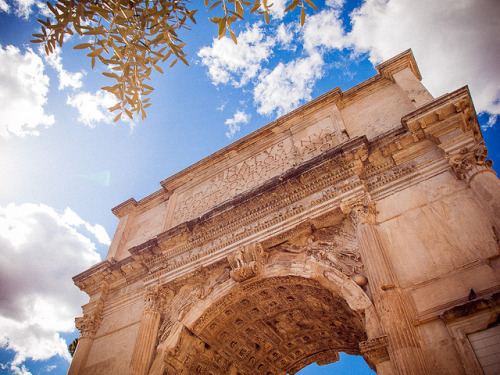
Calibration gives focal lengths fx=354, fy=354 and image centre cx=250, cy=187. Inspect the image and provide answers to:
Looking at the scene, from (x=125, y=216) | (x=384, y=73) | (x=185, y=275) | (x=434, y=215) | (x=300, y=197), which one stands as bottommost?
(x=434, y=215)

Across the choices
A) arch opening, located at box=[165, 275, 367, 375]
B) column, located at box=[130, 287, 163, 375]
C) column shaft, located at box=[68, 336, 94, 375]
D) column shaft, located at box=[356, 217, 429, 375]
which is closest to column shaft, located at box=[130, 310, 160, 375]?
column, located at box=[130, 287, 163, 375]

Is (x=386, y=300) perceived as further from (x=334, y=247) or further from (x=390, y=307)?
(x=334, y=247)

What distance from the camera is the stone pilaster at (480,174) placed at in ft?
16.9

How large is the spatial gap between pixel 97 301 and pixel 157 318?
7.60ft

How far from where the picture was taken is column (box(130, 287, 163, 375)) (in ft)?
22.3

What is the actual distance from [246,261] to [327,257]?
1680mm

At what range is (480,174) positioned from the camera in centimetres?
560

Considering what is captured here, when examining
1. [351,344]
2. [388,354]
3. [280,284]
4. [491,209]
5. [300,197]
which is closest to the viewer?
[388,354]

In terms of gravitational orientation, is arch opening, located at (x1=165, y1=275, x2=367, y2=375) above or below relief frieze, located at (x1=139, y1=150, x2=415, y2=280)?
below

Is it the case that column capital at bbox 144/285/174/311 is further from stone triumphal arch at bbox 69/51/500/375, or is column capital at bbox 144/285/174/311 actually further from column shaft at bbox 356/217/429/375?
column shaft at bbox 356/217/429/375

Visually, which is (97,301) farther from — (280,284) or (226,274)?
(280,284)

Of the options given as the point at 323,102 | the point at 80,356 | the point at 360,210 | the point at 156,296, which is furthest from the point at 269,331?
the point at 323,102

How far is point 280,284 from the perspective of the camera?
23.3 feet

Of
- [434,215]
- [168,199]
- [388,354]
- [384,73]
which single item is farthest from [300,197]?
[168,199]
